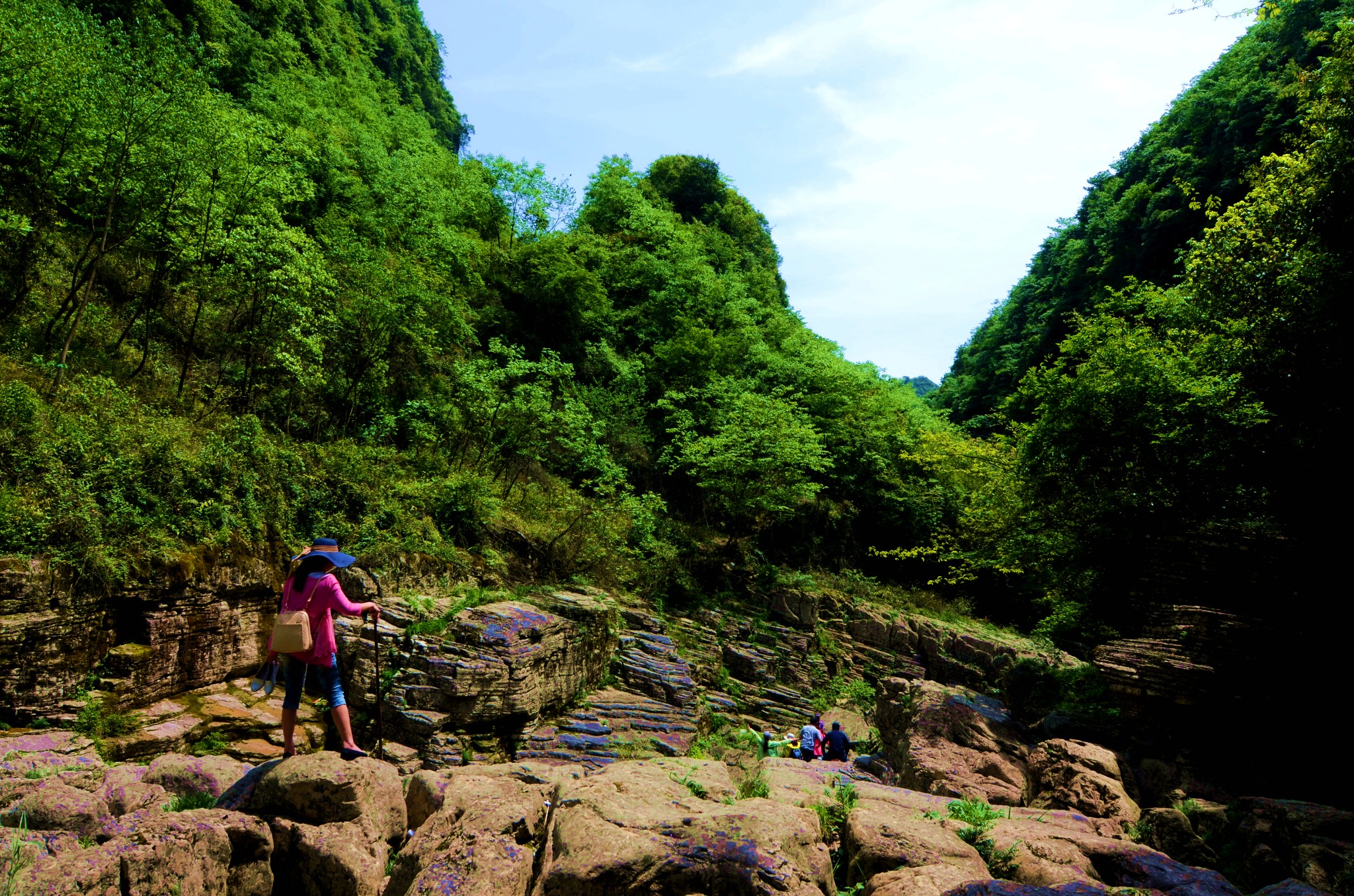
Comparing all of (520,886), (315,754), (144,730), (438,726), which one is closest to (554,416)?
(438,726)

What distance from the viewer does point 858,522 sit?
2566 cm

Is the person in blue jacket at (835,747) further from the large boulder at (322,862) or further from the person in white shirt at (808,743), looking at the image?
the large boulder at (322,862)

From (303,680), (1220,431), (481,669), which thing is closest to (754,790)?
(303,680)

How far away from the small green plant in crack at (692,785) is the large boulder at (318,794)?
2.44 m

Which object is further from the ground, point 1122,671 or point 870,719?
point 1122,671

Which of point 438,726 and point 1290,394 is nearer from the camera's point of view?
point 438,726

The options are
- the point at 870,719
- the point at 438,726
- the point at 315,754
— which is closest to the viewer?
the point at 315,754

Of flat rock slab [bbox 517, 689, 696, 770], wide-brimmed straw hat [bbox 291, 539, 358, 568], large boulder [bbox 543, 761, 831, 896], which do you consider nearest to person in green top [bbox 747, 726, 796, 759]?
flat rock slab [bbox 517, 689, 696, 770]

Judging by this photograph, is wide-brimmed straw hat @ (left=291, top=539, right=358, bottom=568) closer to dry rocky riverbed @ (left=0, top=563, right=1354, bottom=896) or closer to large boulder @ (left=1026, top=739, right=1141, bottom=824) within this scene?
dry rocky riverbed @ (left=0, top=563, right=1354, bottom=896)

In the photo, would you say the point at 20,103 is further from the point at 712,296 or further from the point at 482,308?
the point at 712,296

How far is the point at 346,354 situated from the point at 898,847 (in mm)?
13743

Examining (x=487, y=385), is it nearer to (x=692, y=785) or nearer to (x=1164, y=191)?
(x=692, y=785)

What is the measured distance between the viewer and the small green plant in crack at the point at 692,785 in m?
5.48

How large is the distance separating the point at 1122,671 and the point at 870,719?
341 inches
